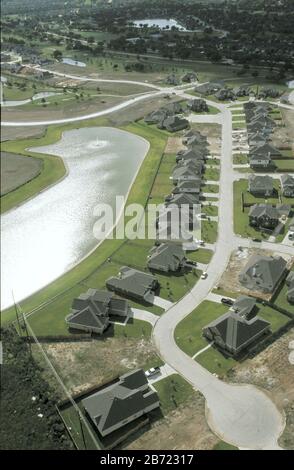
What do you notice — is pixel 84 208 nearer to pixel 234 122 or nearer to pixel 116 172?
pixel 116 172

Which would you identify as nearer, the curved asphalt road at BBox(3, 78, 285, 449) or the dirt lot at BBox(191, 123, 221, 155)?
the curved asphalt road at BBox(3, 78, 285, 449)

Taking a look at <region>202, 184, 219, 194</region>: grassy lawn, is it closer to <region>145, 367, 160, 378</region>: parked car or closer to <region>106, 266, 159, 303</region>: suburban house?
<region>106, 266, 159, 303</region>: suburban house

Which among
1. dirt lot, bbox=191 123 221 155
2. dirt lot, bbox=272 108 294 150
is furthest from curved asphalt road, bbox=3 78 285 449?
dirt lot, bbox=272 108 294 150

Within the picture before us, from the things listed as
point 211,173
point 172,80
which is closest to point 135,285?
point 211,173

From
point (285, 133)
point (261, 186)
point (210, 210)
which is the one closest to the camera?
point (210, 210)

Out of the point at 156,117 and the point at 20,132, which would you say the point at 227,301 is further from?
the point at 20,132

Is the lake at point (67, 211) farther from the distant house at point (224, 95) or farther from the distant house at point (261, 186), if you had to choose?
the distant house at point (224, 95)
